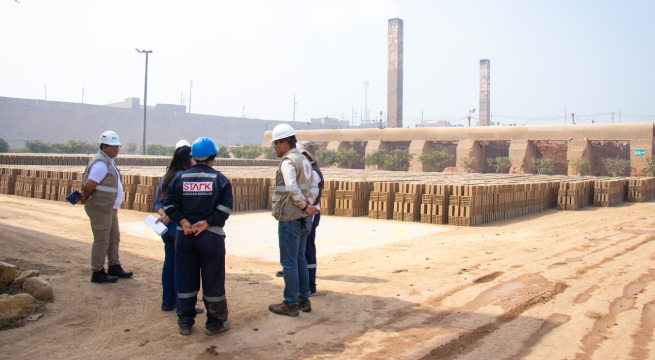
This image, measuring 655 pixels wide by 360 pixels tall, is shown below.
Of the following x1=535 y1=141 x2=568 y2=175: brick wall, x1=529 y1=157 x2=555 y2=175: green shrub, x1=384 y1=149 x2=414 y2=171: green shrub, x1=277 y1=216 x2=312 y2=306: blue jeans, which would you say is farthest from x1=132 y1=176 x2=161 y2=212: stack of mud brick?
x1=535 y1=141 x2=568 y2=175: brick wall

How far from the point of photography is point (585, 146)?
3962 cm

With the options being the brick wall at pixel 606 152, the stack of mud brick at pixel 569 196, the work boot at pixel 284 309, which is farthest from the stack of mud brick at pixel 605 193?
the brick wall at pixel 606 152

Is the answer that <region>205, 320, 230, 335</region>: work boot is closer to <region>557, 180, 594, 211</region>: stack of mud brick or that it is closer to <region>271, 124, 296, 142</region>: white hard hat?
<region>271, 124, 296, 142</region>: white hard hat

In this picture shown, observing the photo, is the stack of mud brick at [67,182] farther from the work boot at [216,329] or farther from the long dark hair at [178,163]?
the work boot at [216,329]

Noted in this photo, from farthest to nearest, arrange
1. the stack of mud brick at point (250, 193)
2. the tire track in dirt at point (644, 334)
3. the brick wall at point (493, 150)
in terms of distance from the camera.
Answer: the brick wall at point (493, 150)
the stack of mud brick at point (250, 193)
the tire track in dirt at point (644, 334)

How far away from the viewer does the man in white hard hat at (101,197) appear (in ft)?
17.8

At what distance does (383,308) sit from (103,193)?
A: 371 centimetres

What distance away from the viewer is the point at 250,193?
50.3 feet

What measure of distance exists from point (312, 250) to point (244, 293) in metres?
Answer: 1.01

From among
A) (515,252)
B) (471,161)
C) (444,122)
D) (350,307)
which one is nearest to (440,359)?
(350,307)

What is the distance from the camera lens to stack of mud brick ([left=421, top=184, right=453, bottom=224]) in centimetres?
1299

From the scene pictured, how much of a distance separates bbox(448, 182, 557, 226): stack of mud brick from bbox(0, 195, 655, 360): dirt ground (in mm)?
3703

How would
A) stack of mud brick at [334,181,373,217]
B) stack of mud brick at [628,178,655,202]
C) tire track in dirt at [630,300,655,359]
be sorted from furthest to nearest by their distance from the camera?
stack of mud brick at [628,178,655,202] < stack of mud brick at [334,181,373,217] < tire track in dirt at [630,300,655,359]

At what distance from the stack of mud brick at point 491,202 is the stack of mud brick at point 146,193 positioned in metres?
9.21
